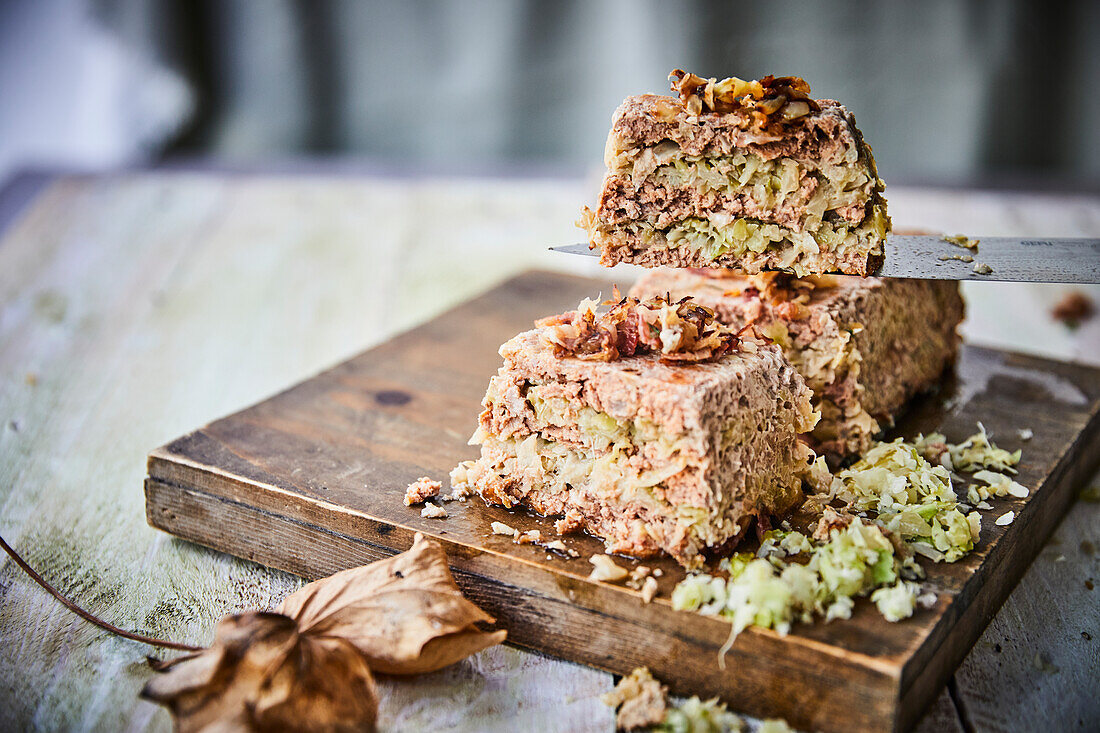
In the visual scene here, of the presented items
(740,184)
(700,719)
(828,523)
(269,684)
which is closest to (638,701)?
(700,719)

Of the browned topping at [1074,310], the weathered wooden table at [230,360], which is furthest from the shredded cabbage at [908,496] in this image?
the browned topping at [1074,310]

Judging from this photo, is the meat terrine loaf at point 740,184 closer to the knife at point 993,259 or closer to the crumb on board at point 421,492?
the knife at point 993,259

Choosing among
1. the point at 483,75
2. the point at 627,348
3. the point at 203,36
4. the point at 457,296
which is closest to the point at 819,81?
the point at 483,75

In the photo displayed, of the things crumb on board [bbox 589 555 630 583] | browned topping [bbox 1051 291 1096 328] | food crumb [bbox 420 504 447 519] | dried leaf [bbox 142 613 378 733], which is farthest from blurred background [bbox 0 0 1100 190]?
dried leaf [bbox 142 613 378 733]

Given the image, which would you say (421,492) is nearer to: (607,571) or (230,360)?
(607,571)

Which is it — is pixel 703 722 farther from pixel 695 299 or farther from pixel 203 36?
pixel 203 36

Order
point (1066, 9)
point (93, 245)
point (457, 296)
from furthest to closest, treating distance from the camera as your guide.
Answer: point (1066, 9) < point (93, 245) < point (457, 296)
